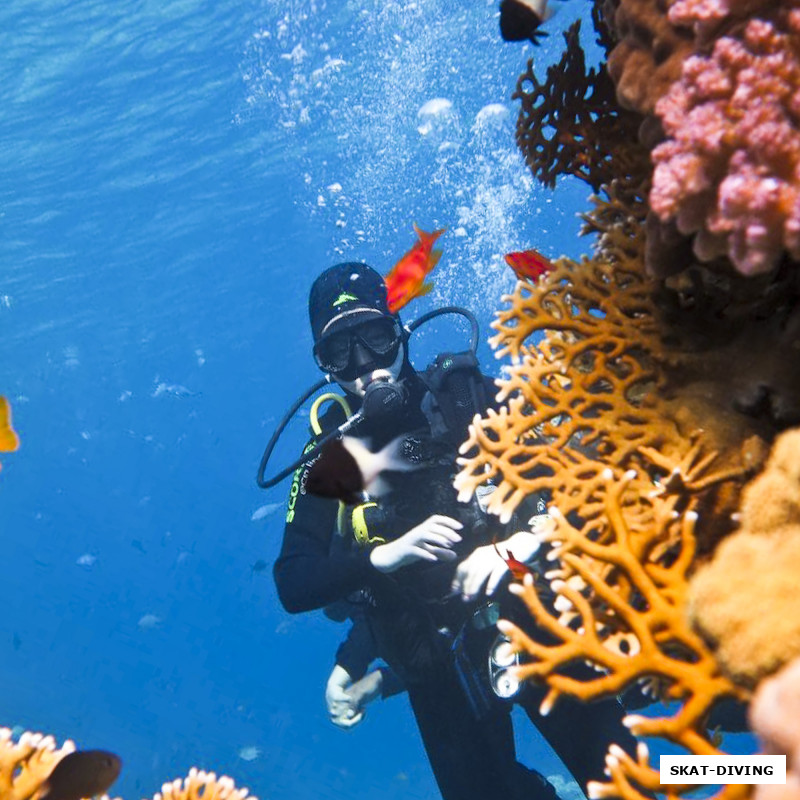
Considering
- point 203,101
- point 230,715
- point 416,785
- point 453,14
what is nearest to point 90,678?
point 230,715

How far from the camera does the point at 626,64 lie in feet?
6.85

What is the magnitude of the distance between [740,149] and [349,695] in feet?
20.6

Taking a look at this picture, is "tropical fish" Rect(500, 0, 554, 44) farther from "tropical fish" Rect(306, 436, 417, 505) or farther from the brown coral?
"tropical fish" Rect(306, 436, 417, 505)

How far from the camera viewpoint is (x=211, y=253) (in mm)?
33625

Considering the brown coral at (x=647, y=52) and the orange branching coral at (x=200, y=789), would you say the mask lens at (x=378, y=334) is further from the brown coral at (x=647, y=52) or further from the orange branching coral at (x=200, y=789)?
the brown coral at (x=647, y=52)

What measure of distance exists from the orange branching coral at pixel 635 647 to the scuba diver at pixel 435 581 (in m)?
2.41

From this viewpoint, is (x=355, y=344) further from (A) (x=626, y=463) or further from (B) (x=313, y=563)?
(A) (x=626, y=463)

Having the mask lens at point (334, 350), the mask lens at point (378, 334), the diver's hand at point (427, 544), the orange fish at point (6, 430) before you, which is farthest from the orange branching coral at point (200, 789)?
the mask lens at point (378, 334)

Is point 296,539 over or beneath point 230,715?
beneath

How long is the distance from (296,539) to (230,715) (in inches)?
2448

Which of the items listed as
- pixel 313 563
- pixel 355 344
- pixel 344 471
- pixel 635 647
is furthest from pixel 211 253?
pixel 635 647

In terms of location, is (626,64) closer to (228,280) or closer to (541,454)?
(541,454)

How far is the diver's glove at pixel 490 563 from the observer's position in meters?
4.02

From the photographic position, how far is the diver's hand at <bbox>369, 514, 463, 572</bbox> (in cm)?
391
